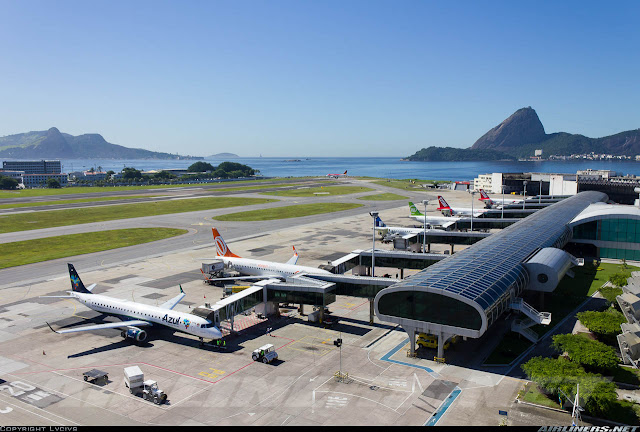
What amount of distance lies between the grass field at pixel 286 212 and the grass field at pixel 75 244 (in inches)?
1111

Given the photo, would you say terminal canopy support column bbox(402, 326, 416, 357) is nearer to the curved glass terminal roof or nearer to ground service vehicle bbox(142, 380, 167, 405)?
the curved glass terminal roof

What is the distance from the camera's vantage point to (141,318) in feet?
202

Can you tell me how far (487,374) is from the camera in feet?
158

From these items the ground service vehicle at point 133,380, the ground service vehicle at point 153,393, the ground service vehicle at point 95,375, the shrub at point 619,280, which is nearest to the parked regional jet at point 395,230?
the shrub at point 619,280

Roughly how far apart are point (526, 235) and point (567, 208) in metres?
46.3

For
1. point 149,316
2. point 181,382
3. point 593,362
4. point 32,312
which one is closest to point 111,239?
point 32,312

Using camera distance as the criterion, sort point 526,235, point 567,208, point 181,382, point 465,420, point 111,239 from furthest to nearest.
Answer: point 111,239, point 567,208, point 526,235, point 181,382, point 465,420

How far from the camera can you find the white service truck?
141 feet

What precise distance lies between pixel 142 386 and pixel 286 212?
13265 centimetres

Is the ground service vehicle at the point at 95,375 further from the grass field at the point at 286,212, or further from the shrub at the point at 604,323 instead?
the grass field at the point at 286,212

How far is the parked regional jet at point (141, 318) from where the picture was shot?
5669 centimetres

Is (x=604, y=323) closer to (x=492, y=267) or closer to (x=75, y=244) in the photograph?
(x=492, y=267)

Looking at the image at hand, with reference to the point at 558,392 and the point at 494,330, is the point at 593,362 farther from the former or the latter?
the point at 494,330

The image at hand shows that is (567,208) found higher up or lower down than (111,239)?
higher up
